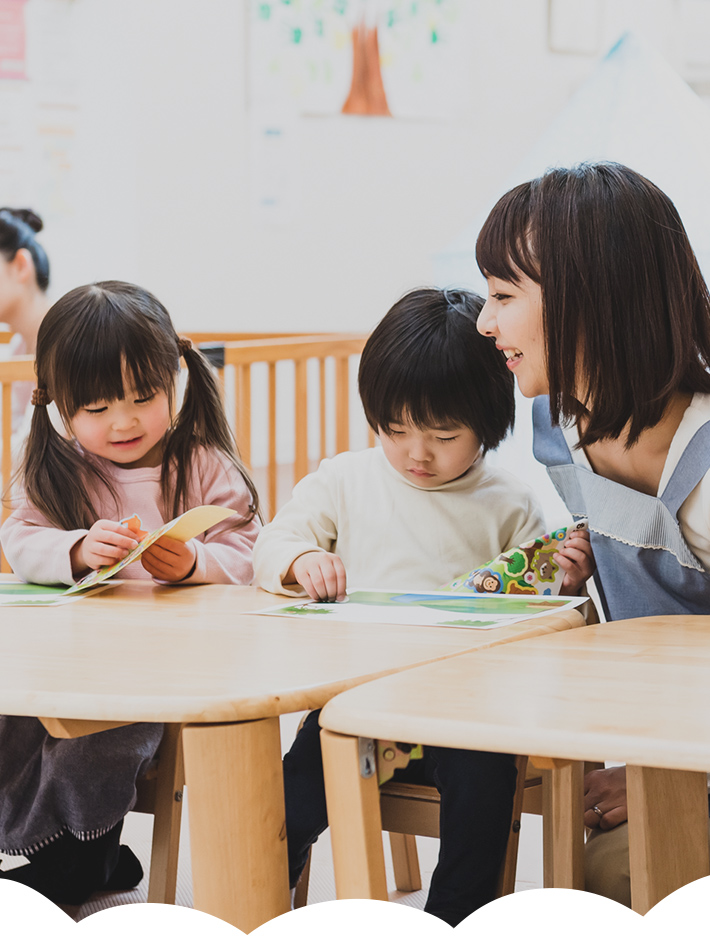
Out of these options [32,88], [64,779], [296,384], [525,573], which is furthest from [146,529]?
[32,88]


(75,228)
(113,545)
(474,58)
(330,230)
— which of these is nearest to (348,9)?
(474,58)

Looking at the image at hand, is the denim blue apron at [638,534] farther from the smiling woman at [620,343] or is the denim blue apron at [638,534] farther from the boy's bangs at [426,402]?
the boy's bangs at [426,402]

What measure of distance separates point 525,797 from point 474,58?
4.31 meters

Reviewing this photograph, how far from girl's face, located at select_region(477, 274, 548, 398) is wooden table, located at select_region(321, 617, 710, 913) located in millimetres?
382

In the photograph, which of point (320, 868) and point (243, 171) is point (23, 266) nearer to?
point (243, 171)

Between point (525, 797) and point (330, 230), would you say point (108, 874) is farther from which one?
point (330, 230)

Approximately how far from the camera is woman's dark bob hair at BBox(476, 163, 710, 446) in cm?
108

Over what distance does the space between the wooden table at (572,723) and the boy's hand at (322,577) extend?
0.34 metres

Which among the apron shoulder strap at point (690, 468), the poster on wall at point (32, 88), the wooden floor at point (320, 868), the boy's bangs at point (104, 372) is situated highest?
the poster on wall at point (32, 88)

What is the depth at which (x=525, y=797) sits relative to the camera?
3.50ft

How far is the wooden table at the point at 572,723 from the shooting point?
21.4 inches

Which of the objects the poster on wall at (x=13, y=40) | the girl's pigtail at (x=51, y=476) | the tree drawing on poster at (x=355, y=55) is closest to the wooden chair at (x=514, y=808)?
the girl's pigtail at (x=51, y=476)

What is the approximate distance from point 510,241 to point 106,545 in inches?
22.1

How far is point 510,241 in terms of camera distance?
1.14 metres
